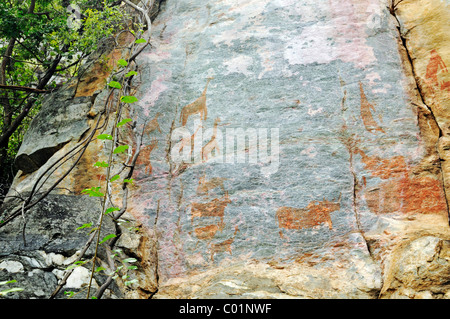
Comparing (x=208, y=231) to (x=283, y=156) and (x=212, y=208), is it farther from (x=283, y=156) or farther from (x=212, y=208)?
(x=283, y=156)

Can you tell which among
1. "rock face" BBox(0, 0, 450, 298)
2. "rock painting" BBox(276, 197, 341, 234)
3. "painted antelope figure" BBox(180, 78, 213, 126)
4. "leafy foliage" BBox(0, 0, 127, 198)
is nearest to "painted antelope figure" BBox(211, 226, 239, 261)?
"rock face" BBox(0, 0, 450, 298)

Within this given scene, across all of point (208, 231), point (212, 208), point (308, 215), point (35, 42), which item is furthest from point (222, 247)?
point (35, 42)

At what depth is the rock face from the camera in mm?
2836

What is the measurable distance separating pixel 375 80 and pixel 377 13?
947 mm

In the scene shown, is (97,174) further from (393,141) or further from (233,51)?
(393,141)

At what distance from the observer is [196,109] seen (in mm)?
3965

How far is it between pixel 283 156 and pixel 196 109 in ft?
3.54

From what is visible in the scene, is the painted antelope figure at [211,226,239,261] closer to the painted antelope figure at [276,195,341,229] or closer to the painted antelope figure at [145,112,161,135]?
the painted antelope figure at [276,195,341,229]

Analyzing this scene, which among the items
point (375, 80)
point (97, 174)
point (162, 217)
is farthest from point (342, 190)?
point (97, 174)

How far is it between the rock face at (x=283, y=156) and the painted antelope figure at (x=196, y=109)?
0.02 meters

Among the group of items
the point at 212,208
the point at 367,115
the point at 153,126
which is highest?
the point at 153,126

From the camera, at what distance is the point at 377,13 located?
A: 4.10 metres

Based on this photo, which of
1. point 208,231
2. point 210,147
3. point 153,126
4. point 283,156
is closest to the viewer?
point 208,231

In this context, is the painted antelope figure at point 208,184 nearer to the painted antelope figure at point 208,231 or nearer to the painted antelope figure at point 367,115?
the painted antelope figure at point 208,231
